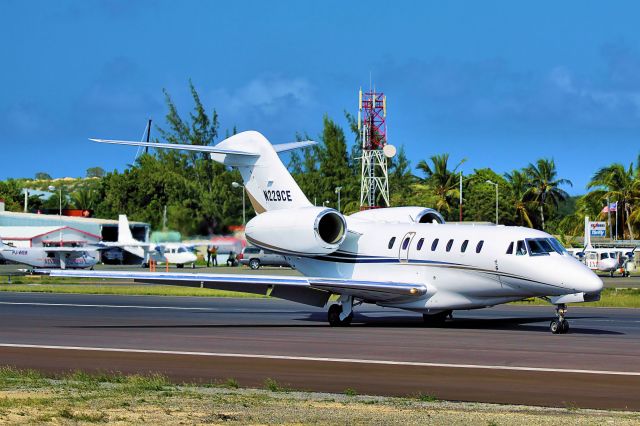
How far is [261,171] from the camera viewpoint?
3300 cm

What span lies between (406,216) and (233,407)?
1917 centimetres

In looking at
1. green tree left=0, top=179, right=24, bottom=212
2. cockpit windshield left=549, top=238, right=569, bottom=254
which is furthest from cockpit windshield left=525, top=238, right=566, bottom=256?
green tree left=0, top=179, right=24, bottom=212

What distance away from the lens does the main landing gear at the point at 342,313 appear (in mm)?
29312

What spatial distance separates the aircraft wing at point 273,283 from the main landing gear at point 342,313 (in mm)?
386

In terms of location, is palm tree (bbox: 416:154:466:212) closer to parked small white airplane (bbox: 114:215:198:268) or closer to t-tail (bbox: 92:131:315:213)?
parked small white airplane (bbox: 114:215:198:268)

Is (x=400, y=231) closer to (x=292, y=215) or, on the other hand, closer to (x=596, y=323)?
(x=292, y=215)

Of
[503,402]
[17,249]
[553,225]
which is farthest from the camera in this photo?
[553,225]

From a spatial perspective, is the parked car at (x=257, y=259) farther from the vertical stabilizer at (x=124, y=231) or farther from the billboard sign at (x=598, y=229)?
the billboard sign at (x=598, y=229)

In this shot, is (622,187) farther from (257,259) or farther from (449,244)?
(449,244)

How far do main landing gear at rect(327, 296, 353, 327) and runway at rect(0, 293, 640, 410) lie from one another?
0.30 metres

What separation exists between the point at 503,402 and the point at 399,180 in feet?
325

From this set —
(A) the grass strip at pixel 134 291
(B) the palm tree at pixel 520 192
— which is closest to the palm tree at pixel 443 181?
(B) the palm tree at pixel 520 192

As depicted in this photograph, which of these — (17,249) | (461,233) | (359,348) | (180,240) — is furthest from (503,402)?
(17,249)

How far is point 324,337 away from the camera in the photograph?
24906 mm
